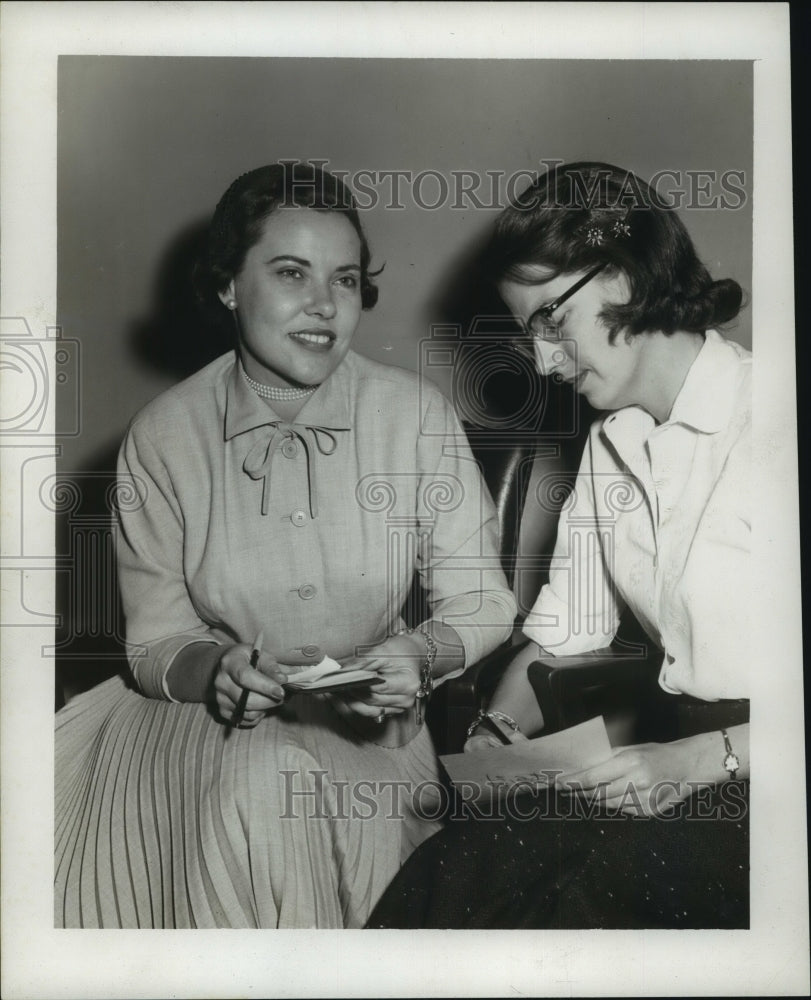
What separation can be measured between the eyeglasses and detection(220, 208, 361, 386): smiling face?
0.37 metres

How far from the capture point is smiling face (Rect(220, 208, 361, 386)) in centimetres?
196

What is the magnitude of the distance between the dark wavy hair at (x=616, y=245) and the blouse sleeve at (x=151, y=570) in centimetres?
85

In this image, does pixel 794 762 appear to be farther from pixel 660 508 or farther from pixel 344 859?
pixel 344 859

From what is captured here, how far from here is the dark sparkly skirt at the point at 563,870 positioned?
1.96 m

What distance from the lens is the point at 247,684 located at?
1.90 metres

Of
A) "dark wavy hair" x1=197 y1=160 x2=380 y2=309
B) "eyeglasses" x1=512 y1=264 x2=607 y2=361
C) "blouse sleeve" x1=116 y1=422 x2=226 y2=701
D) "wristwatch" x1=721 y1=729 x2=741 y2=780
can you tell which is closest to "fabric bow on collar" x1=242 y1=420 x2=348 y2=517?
"blouse sleeve" x1=116 y1=422 x2=226 y2=701

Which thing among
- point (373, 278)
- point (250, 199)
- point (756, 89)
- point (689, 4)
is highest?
point (689, 4)

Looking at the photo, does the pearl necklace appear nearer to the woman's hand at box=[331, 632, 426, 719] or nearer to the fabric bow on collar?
the fabric bow on collar

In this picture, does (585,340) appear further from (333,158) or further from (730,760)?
(730,760)

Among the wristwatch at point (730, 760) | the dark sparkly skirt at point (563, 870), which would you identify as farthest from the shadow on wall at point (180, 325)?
the wristwatch at point (730, 760)

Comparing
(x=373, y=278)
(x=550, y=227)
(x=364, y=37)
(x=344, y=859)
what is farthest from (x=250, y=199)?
(x=344, y=859)

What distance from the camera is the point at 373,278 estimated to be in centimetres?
201

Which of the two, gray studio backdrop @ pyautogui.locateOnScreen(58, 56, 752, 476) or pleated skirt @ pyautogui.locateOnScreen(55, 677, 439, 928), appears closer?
pleated skirt @ pyautogui.locateOnScreen(55, 677, 439, 928)

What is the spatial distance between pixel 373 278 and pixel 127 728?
1.10 m
